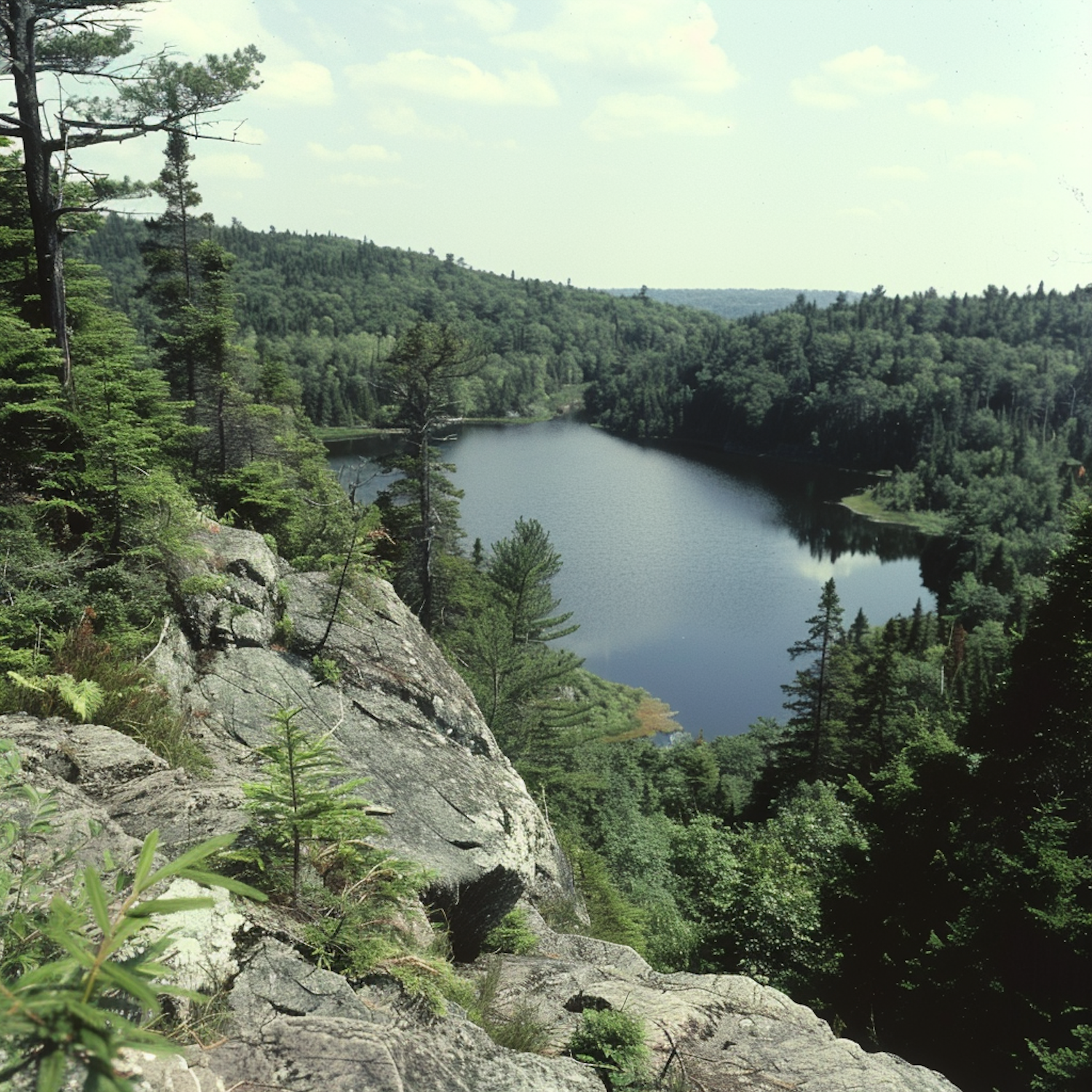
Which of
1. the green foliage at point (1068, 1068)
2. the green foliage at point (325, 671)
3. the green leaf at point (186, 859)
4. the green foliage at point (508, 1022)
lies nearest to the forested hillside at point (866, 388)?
the green foliage at point (1068, 1068)

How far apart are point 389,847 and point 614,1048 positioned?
224cm

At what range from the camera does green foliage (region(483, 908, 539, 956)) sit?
659 cm

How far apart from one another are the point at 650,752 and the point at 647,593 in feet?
66.4

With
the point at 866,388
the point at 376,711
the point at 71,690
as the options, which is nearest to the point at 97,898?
the point at 71,690

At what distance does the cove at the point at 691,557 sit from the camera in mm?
48188

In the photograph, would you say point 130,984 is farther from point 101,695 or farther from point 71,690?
point 101,695

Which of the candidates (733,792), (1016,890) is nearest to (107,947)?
(1016,890)

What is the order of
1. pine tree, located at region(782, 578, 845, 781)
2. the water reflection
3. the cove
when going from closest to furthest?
pine tree, located at region(782, 578, 845, 781) < the cove < the water reflection

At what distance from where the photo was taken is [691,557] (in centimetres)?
6531

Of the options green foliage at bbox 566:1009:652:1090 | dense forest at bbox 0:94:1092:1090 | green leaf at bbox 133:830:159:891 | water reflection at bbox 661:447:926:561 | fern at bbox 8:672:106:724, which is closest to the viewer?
green leaf at bbox 133:830:159:891

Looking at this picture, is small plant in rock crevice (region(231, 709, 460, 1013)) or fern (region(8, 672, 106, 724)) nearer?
small plant in rock crevice (region(231, 709, 460, 1013))

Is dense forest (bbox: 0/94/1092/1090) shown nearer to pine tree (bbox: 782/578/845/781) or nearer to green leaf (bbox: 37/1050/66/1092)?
pine tree (bbox: 782/578/845/781)

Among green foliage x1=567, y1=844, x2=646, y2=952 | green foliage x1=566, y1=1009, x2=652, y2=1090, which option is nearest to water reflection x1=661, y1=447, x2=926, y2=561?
green foliage x1=567, y1=844, x2=646, y2=952

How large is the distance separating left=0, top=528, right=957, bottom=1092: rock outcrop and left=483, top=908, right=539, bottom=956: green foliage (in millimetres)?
257
